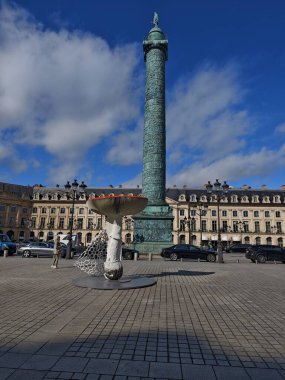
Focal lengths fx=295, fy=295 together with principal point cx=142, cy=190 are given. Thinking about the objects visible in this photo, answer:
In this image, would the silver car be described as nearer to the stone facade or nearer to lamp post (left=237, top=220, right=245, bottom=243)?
the stone facade

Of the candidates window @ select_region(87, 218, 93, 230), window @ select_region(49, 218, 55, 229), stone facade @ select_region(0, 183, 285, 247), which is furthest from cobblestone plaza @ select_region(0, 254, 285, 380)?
window @ select_region(49, 218, 55, 229)

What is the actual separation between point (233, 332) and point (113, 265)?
240 inches

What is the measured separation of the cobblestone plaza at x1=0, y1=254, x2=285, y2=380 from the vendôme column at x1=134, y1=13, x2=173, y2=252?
22.2m

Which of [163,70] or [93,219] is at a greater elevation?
[163,70]

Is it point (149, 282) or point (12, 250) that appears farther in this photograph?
point (12, 250)

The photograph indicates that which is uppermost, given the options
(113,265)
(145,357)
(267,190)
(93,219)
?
(267,190)

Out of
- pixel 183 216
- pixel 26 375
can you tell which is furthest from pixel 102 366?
pixel 183 216

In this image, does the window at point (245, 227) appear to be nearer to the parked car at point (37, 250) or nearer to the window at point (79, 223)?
the window at point (79, 223)

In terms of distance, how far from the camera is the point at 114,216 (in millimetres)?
11477

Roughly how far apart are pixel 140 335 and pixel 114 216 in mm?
6459

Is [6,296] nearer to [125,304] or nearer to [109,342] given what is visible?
[125,304]

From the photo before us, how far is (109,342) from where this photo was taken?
4.93 meters

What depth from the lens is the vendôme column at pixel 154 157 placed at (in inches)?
1240

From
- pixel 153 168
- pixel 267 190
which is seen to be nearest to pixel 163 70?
pixel 153 168
